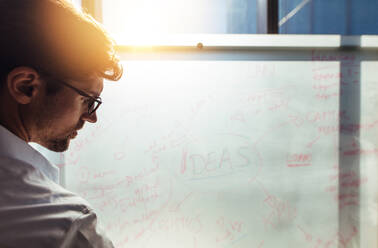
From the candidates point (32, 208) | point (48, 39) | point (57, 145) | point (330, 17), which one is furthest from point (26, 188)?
point (330, 17)

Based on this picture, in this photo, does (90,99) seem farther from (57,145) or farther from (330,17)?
(330,17)

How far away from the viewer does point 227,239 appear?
100 cm

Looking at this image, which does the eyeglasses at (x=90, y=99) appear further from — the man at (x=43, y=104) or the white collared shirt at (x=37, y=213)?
the white collared shirt at (x=37, y=213)

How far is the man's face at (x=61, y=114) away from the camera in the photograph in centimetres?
49

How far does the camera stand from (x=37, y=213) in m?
0.36

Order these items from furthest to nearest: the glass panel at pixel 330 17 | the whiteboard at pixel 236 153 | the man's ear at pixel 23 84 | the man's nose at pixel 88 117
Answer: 1. the glass panel at pixel 330 17
2. the whiteboard at pixel 236 153
3. the man's nose at pixel 88 117
4. the man's ear at pixel 23 84

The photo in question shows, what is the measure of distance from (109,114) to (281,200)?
0.84 metres

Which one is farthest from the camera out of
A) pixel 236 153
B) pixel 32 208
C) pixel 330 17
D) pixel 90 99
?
pixel 330 17

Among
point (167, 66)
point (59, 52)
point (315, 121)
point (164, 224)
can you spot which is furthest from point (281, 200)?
point (59, 52)

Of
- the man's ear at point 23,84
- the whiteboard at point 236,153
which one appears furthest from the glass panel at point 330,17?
the man's ear at point 23,84

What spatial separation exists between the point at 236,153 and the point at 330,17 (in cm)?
103

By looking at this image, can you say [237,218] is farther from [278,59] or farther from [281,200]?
[278,59]

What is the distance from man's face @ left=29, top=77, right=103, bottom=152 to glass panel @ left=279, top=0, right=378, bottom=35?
101cm

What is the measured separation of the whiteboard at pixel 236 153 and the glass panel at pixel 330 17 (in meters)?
0.31
